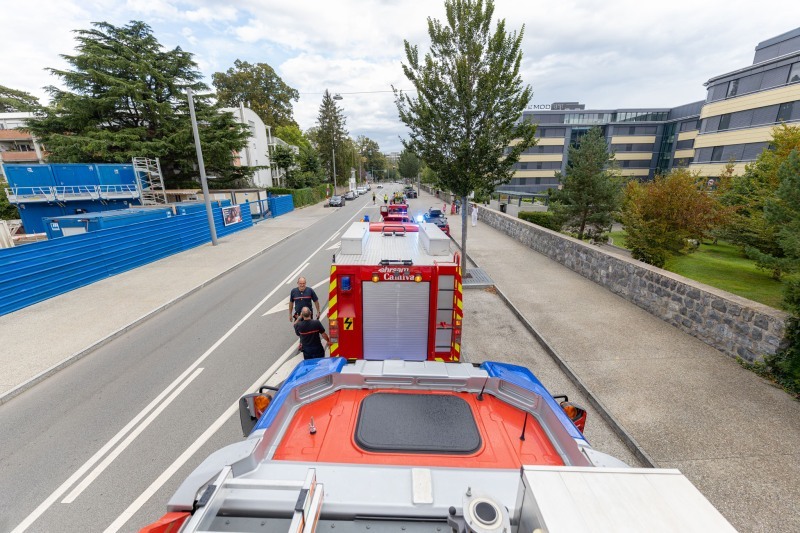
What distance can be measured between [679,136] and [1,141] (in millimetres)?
109579

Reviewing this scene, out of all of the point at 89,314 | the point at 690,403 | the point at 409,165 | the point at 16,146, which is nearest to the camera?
the point at 690,403

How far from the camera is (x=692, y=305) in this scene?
7.29 metres

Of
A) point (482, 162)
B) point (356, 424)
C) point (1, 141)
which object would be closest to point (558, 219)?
point (482, 162)

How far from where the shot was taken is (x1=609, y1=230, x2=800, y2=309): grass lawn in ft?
37.1

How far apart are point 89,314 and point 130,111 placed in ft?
95.3

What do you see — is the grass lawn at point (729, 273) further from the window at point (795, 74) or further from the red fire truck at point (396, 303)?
the window at point (795, 74)

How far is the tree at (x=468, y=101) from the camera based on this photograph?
31.7ft

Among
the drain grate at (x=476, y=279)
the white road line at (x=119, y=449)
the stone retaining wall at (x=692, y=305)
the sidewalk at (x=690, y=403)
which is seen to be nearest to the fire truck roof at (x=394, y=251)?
the sidewalk at (x=690, y=403)

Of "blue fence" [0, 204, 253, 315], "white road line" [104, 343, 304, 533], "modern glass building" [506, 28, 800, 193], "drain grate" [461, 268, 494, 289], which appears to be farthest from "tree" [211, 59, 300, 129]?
"white road line" [104, 343, 304, 533]

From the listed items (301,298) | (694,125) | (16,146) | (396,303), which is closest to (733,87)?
(694,125)

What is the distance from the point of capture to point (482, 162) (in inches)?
417

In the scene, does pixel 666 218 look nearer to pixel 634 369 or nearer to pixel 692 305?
pixel 692 305

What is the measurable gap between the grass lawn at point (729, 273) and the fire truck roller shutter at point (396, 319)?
10612 mm

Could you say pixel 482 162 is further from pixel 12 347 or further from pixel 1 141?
pixel 1 141
